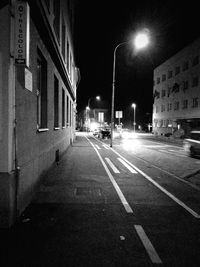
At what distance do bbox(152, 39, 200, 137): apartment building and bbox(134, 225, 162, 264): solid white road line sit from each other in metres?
40.0

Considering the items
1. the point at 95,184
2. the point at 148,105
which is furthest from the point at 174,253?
the point at 148,105

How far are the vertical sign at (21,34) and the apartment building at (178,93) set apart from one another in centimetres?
4050

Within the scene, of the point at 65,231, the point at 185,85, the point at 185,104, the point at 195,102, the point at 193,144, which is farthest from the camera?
the point at 185,85

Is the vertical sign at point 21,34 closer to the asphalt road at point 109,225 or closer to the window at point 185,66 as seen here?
the asphalt road at point 109,225

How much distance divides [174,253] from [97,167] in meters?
9.36

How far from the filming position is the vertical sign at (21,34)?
5734 millimetres

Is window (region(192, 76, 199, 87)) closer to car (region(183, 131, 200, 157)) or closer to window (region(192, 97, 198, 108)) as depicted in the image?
window (region(192, 97, 198, 108))

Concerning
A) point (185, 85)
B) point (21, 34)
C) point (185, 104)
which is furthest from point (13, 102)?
point (185, 85)

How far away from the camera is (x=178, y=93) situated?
51.2m

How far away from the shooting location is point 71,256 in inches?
171

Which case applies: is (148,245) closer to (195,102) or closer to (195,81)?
(195,102)

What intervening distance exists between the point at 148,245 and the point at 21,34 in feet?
16.5

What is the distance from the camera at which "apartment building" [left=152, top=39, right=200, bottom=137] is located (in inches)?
1743

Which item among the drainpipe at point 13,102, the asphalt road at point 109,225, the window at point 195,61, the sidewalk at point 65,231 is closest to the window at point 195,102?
the window at point 195,61
